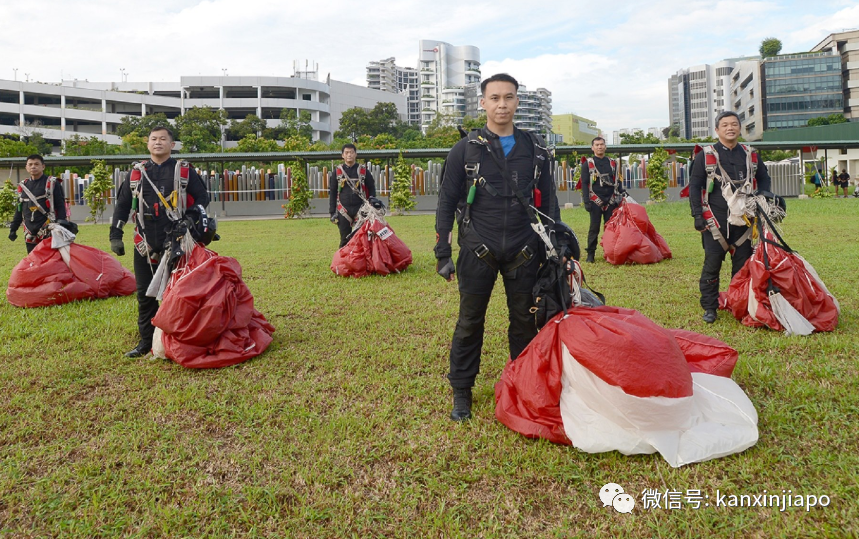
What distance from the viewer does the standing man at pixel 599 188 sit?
9570 millimetres

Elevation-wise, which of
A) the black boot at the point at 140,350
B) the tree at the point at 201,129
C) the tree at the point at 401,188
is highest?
the tree at the point at 201,129

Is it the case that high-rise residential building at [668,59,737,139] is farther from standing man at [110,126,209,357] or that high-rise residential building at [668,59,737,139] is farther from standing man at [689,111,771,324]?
standing man at [110,126,209,357]

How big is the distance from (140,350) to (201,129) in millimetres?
59651

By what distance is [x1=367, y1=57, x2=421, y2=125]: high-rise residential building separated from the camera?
13975 cm

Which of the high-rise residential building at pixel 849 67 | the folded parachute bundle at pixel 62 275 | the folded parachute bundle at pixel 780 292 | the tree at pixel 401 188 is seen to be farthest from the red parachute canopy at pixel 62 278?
the high-rise residential building at pixel 849 67

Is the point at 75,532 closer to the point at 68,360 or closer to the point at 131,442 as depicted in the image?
the point at 131,442

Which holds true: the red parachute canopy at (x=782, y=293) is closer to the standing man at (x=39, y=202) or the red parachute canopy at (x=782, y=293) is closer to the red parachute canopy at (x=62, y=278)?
the red parachute canopy at (x=62, y=278)

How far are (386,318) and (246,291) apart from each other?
5.23 ft

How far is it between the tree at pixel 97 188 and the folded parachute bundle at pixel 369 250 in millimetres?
18236

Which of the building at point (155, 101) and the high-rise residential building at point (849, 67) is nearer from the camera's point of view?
the building at point (155, 101)

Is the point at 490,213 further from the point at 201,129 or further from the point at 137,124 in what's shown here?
the point at 137,124

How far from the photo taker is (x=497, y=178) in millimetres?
3580

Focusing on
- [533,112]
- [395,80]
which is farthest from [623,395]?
[395,80]

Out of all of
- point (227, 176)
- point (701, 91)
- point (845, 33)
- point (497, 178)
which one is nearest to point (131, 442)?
point (497, 178)
